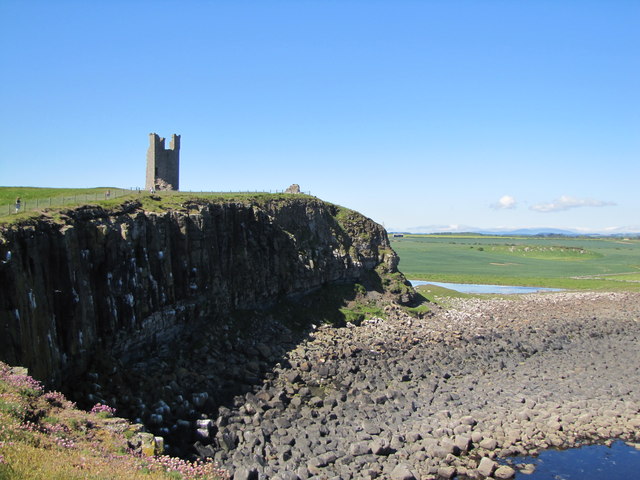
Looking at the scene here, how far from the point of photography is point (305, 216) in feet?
236

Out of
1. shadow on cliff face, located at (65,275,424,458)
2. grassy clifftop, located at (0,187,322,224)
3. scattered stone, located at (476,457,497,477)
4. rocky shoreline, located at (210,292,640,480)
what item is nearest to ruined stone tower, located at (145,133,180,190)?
grassy clifftop, located at (0,187,322,224)

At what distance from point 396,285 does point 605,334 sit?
26.7 metres

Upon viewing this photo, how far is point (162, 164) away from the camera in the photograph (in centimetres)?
6706

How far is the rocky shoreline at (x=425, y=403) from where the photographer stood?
97.8 feet

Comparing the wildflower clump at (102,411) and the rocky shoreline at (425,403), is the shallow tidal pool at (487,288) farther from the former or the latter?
the wildflower clump at (102,411)

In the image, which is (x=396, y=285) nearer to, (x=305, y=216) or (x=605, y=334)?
(x=305, y=216)

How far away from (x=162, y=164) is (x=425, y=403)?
45175mm

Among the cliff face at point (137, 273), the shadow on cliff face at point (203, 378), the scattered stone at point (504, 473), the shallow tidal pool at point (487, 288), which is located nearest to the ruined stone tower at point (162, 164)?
the cliff face at point (137, 273)

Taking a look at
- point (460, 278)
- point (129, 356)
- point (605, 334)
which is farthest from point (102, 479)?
point (460, 278)

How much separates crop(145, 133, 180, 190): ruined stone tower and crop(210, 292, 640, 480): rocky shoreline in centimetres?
2828

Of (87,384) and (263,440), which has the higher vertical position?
(87,384)

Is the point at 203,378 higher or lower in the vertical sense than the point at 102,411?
lower

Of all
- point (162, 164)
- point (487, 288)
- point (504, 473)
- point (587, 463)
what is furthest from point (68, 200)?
point (487, 288)

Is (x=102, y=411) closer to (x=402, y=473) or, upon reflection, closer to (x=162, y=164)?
(x=402, y=473)
